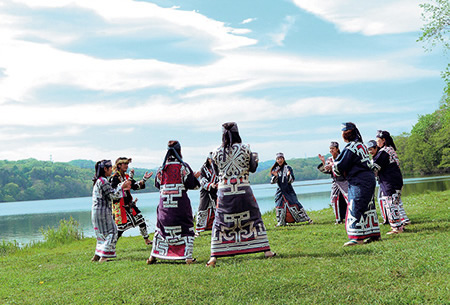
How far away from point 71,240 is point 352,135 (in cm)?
1354

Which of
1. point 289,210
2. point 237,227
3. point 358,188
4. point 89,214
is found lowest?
point 89,214

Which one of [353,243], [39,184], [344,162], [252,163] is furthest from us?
[39,184]

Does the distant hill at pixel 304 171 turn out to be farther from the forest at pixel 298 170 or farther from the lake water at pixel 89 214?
the lake water at pixel 89 214

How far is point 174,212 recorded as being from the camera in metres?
8.66

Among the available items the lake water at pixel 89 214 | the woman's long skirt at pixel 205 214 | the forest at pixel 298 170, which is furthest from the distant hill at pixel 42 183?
the woman's long skirt at pixel 205 214

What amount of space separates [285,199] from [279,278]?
791 cm

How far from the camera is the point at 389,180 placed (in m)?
10.6

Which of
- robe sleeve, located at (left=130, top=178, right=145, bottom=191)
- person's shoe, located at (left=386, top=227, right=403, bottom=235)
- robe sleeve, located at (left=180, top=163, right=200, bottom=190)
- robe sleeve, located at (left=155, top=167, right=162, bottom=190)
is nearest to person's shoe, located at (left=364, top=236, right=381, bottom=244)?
person's shoe, located at (left=386, top=227, right=403, bottom=235)

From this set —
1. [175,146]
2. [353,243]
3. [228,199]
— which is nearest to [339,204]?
[353,243]

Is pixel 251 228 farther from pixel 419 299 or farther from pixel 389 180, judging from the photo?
pixel 389 180

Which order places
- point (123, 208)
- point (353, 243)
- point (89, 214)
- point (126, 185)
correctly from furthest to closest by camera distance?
point (89, 214), point (123, 208), point (126, 185), point (353, 243)

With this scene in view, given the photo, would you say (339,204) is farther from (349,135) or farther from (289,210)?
(349,135)

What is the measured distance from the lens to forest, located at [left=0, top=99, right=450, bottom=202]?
74.1 meters

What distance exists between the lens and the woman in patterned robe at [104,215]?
9930 mm
